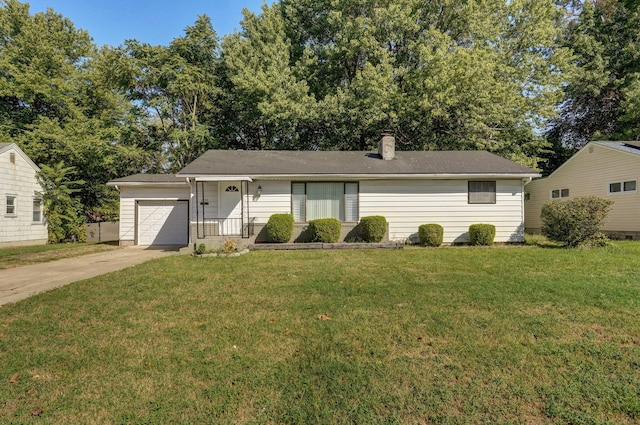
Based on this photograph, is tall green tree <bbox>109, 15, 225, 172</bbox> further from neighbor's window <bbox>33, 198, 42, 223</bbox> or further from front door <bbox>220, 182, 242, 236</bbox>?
front door <bbox>220, 182, 242, 236</bbox>

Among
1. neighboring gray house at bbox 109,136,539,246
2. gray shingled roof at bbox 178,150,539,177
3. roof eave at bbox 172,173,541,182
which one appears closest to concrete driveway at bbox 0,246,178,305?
neighboring gray house at bbox 109,136,539,246

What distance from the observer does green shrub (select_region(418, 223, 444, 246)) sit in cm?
1122

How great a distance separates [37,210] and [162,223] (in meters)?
6.71

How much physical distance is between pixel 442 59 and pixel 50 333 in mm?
17585

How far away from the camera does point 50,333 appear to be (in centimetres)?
377

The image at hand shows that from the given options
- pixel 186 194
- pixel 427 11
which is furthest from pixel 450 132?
pixel 186 194

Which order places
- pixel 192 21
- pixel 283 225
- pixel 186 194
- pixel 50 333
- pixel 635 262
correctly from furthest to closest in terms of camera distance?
pixel 192 21
pixel 186 194
pixel 283 225
pixel 635 262
pixel 50 333

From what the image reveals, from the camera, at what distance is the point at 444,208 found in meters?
12.1

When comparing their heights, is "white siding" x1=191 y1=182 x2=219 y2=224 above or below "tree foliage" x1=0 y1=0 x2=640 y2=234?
below

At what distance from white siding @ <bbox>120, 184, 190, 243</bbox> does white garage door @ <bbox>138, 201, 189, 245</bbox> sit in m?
0.22

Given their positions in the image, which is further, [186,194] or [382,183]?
[186,194]

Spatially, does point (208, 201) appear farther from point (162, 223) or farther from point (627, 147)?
point (627, 147)

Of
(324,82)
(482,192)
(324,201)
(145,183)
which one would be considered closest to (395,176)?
(324,201)

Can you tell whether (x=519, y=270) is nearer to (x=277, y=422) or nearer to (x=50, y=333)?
(x=277, y=422)
